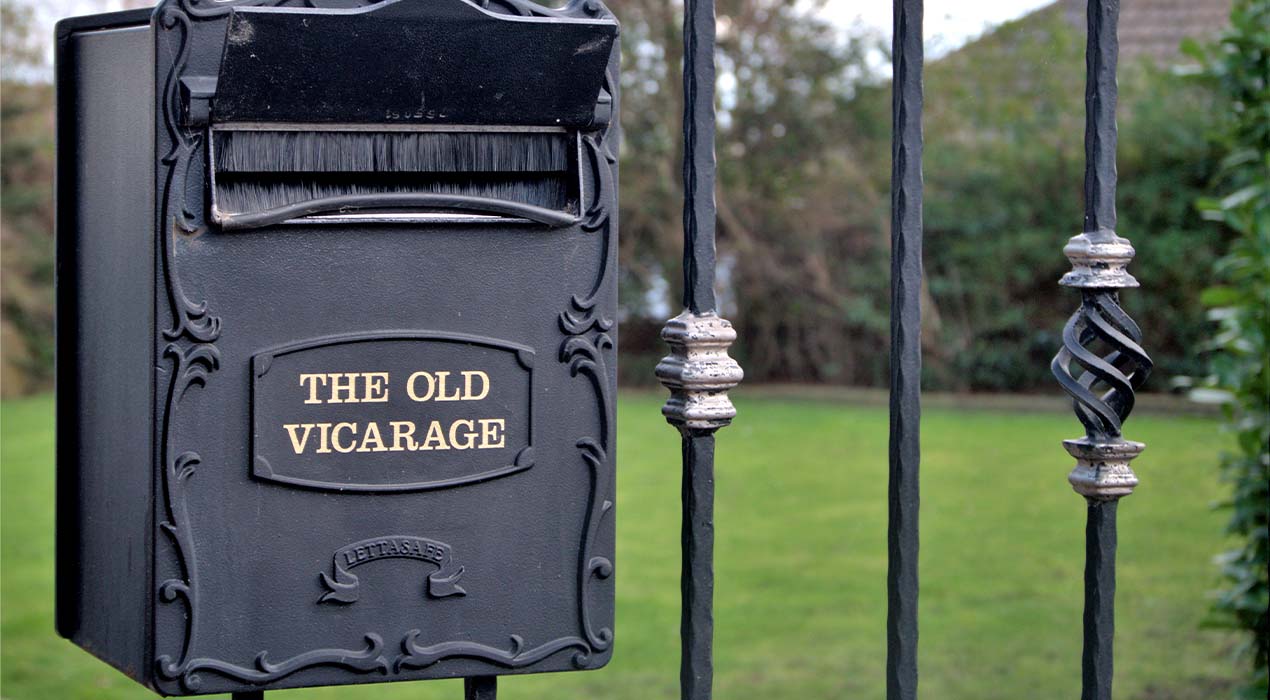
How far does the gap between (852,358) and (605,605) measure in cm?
1003

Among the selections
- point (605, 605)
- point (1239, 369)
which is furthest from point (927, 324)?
point (605, 605)

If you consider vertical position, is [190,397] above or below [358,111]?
below

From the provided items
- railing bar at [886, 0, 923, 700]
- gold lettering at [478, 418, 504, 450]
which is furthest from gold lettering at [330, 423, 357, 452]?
railing bar at [886, 0, 923, 700]

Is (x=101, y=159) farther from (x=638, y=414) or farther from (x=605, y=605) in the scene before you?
(x=638, y=414)

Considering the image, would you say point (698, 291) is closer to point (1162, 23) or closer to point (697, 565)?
point (697, 565)

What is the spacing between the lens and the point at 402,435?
3.71ft

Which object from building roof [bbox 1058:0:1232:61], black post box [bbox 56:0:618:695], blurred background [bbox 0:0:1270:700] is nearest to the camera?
black post box [bbox 56:0:618:695]

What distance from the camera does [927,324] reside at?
409 inches

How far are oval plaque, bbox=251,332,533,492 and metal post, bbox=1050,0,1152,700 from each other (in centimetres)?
47

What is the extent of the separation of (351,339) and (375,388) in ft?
0.14

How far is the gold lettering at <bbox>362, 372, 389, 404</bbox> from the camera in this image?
1.11 meters

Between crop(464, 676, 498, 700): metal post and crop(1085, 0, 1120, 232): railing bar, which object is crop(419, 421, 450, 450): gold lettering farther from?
crop(1085, 0, 1120, 232): railing bar

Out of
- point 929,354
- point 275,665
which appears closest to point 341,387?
point 275,665

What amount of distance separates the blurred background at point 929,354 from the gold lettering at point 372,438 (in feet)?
3.36
